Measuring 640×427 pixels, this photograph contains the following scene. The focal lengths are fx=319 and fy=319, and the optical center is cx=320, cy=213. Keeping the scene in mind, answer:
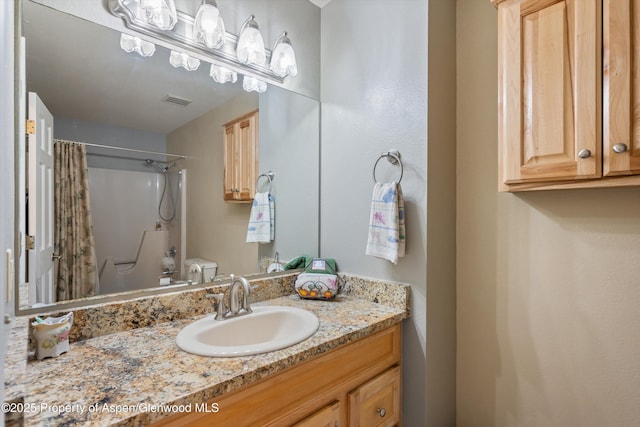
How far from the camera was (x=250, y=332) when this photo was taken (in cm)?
129

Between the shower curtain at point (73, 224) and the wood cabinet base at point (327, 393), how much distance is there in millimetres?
641

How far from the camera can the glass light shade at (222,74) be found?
4.75 feet

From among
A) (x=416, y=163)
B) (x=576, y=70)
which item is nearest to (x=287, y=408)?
(x=416, y=163)

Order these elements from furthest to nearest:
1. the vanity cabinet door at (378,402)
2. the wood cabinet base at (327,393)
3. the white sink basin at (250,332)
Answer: the vanity cabinet door at (378,402)
the white sink basin at (250,332)
the wood cabinet base at (327,393)

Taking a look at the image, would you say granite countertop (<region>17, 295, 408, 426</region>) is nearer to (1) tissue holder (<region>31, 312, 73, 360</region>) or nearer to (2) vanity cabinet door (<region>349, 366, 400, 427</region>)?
(1) tissue holder (<region>31, 312, 73, 360</region>)

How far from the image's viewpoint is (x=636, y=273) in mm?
1113

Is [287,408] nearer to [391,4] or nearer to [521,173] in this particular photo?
[521,173]

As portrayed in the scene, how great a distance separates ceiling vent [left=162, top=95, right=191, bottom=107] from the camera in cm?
133

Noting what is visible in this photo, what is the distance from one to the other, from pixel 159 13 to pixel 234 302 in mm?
1156

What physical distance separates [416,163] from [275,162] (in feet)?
2.45

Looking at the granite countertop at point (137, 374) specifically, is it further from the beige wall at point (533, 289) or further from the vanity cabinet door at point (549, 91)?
the vanity cabinet door at point (549, 91)

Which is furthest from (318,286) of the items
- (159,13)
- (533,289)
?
(159,13)

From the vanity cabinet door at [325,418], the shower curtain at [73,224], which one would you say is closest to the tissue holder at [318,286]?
the vanity cabinet door at [325,418]

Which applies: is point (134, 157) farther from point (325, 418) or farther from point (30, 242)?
point (325, 418)
